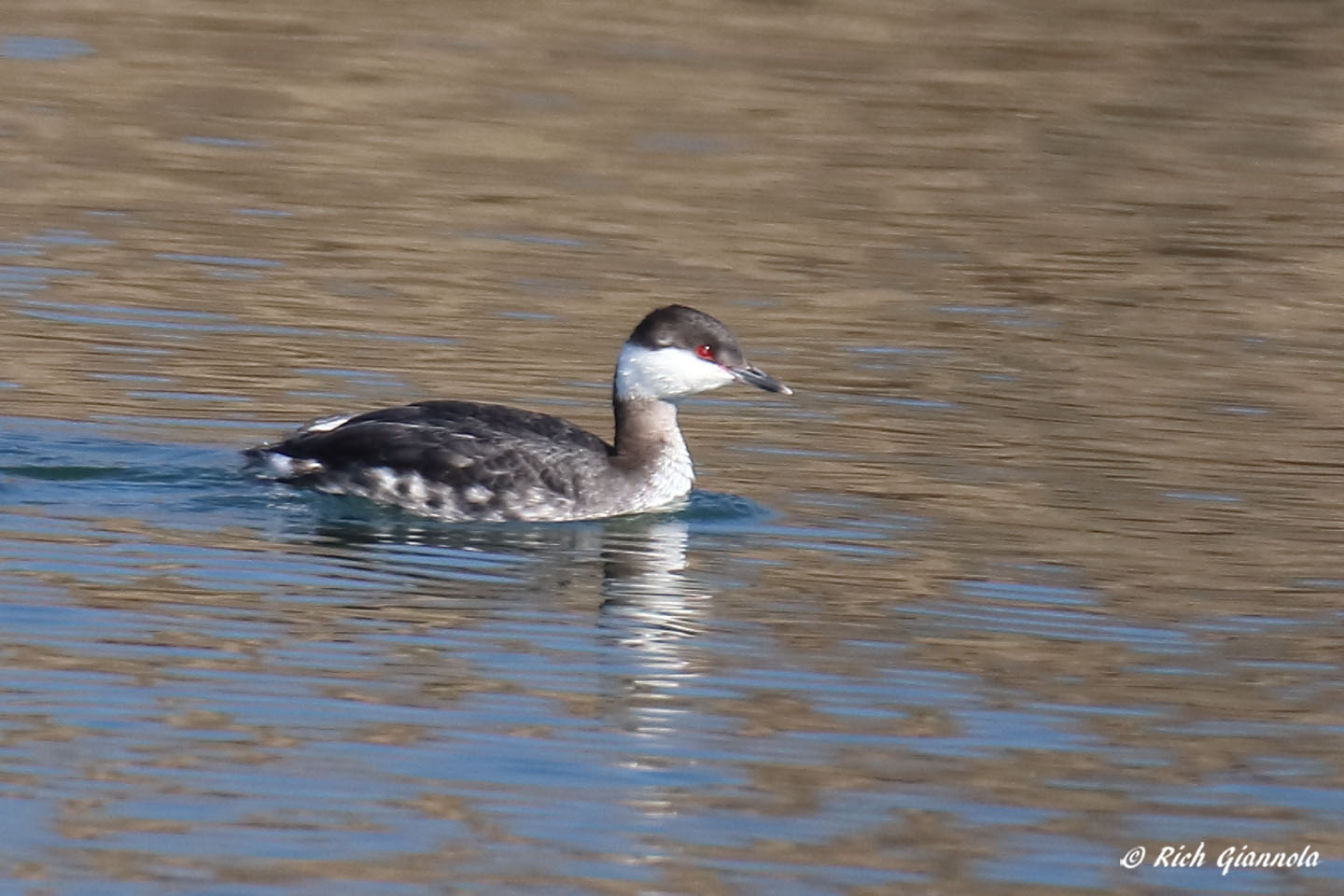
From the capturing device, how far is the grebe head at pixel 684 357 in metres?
12.1

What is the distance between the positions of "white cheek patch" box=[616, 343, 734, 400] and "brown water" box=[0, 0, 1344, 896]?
530 millimetres

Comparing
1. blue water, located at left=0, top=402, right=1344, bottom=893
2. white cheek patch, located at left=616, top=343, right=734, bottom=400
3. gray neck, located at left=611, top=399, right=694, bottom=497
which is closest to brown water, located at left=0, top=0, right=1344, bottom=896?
blue water, located at left=0, top=402, right=1344, bottom=893

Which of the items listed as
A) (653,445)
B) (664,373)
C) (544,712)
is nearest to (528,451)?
(653,445)

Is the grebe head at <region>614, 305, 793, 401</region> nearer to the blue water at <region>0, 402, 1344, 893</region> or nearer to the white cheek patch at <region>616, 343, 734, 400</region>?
the white cheek patch at <region>616, 343, 734, 400</region>

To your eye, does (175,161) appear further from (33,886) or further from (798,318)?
(33,886)

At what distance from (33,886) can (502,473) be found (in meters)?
5.02

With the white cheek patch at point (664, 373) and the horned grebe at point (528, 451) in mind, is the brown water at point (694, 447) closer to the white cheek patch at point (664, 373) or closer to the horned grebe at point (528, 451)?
the horned grebe at point (528, 451)

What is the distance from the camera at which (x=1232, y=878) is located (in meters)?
7.61

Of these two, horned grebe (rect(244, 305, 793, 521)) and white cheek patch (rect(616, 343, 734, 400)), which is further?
white cheek patch (rect(616, 343, 734, 400))

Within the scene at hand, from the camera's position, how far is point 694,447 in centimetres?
Answer: 1370

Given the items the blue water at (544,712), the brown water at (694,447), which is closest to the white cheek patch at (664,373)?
the brown water at (694,447)

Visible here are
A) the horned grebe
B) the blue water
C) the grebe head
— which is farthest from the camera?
the grebe head

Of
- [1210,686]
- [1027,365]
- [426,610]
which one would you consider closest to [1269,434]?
[1027,365]

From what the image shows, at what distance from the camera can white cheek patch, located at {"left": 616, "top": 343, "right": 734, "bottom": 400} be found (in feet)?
40.0
